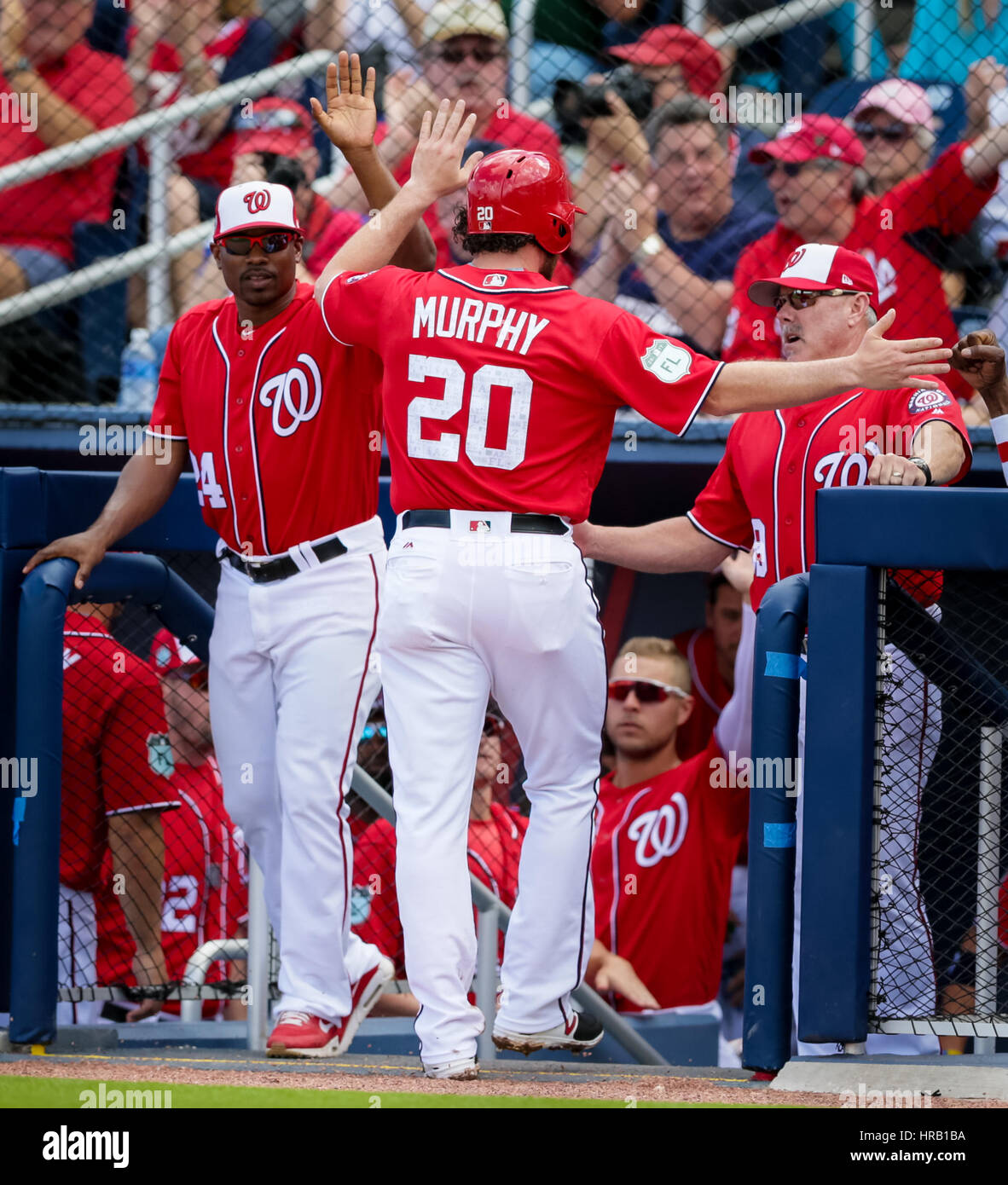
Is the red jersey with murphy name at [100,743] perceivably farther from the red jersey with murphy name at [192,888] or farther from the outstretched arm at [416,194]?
the outstretched arm at [416,194]

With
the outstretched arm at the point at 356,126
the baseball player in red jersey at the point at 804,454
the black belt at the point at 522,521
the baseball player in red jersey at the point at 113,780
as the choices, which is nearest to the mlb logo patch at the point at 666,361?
the black belt at the point at 522,521

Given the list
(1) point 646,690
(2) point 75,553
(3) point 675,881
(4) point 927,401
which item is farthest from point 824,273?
(3) point 675,881

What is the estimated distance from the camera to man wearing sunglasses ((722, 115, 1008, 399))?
5.57 metres

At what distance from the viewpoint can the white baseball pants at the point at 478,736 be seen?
10.5 feet

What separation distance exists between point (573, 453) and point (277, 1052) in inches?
55.1

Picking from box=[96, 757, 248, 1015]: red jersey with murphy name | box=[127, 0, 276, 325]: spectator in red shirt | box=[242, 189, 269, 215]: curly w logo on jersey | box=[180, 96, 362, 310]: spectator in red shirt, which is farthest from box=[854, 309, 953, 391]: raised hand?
box=[127, 0, 276, 325]: spectator in red shirt

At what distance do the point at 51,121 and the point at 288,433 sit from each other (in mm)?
3576

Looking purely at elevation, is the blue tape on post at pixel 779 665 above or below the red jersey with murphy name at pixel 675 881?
above

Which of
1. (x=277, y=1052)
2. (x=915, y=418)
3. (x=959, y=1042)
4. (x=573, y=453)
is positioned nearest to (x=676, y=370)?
(x=573, y=453)

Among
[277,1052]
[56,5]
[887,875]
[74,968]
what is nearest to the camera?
[887,875]

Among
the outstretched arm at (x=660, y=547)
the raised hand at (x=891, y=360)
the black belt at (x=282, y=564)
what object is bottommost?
the black belt at (x=282, y=564)

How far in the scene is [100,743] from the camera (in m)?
4.35

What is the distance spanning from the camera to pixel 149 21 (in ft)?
22.7

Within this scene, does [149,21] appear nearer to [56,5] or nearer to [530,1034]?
[56,5]
